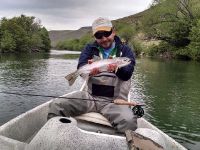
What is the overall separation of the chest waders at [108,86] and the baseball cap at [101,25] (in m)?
0.63

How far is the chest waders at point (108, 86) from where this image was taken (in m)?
8.40

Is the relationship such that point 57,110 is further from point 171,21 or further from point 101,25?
point 171,21

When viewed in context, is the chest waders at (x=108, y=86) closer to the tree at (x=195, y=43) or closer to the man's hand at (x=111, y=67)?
the man's hand at (x=111, y=67)

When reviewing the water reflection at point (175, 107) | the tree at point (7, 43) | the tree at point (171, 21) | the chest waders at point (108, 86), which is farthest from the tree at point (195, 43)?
the chest waders at point (108, 86)

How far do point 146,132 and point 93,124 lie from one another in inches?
51.7

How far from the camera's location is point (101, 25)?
27.3ft

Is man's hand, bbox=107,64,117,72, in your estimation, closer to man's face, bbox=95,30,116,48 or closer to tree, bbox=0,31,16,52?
man's face, bbox=95,30,116,48

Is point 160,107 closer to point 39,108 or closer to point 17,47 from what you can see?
point 39,108

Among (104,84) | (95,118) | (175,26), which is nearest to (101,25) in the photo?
(104,84)

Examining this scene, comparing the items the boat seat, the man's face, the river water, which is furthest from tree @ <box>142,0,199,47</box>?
the boat seat

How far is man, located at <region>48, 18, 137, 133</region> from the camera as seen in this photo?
26.2 ft

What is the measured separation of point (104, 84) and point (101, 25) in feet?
4.17

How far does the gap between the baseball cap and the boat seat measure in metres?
1.77

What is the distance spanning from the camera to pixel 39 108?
390 inches
